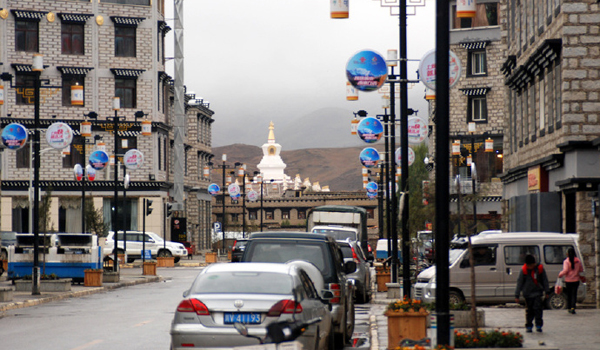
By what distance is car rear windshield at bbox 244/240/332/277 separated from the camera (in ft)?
52.6

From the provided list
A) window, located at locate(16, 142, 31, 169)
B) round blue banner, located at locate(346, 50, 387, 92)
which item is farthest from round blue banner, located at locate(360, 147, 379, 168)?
window, located at locate(16, 142, 31, 169)

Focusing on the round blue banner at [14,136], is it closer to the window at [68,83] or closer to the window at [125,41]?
the window at [68,83]

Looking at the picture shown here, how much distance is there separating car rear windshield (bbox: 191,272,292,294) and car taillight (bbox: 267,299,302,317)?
23 centimetres

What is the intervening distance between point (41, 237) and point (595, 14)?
2108 cm

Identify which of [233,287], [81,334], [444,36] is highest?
[444,36]

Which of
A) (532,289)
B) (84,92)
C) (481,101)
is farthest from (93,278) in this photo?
(481,101)

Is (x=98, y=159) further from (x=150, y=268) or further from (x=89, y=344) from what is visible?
(x=89, y=344)

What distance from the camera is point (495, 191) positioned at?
72.8 meters

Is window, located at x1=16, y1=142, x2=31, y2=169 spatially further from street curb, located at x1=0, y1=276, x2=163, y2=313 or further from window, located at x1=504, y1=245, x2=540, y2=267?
window, located at x1=504, y1=245, x2=540, y2=267

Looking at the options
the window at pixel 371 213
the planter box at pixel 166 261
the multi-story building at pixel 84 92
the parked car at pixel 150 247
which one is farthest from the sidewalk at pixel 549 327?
the window at pixel 371 213

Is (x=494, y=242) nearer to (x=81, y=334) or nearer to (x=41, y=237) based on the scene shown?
(x=81, y=334)

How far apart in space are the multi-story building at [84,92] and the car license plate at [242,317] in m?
59.0

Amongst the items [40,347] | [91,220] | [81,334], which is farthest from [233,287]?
[91,220]

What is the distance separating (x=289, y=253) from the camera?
16109 mm
